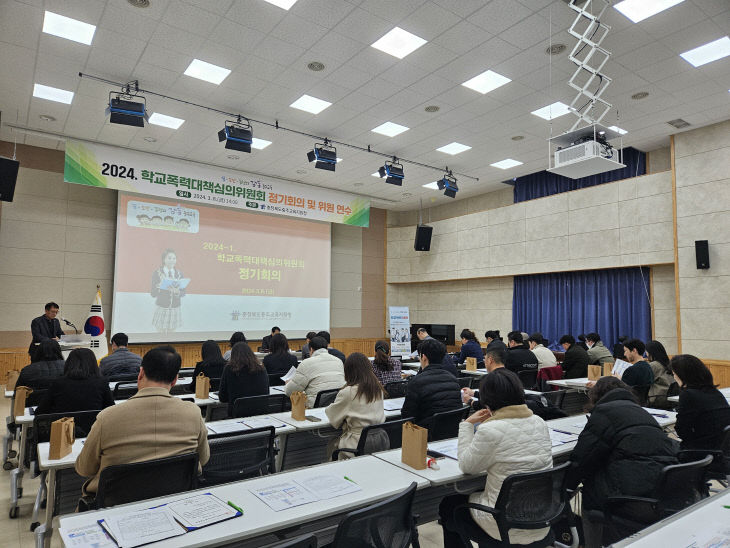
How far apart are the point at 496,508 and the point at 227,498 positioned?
115cm

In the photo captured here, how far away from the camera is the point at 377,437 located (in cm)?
294

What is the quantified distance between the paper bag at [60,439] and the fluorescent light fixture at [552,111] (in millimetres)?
6883

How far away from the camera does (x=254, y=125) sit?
25.0 ft

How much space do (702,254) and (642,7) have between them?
14.1ft

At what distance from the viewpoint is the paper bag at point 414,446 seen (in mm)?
2299

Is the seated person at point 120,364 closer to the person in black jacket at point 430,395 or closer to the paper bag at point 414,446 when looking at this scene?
the person in black jacket at point 430,395

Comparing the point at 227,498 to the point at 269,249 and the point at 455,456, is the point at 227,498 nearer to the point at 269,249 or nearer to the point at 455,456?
the point at 455,456

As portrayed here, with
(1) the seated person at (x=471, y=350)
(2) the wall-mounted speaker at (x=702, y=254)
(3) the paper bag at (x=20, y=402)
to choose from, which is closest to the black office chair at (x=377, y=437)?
(3) the paper bag at (x=20, y=402)

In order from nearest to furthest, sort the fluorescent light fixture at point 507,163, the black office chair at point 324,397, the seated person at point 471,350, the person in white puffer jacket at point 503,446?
the person in white puffer jacket at point 503,446, the black office chair at point 324,397, the seated person at point 471,350, the fluorescent light fixture at point 507,163

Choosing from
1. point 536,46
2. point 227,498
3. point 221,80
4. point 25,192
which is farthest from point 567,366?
point 25,192

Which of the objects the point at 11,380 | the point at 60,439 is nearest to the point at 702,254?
the point at 60,439

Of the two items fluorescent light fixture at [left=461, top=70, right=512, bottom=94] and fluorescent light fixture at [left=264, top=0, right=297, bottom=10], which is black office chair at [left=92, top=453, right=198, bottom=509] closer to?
fluorescent light fixture at [left=264, top=0, right=297, bottom=10]

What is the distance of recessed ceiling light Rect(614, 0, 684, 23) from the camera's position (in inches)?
180

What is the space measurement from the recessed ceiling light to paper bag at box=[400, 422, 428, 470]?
4638mm
